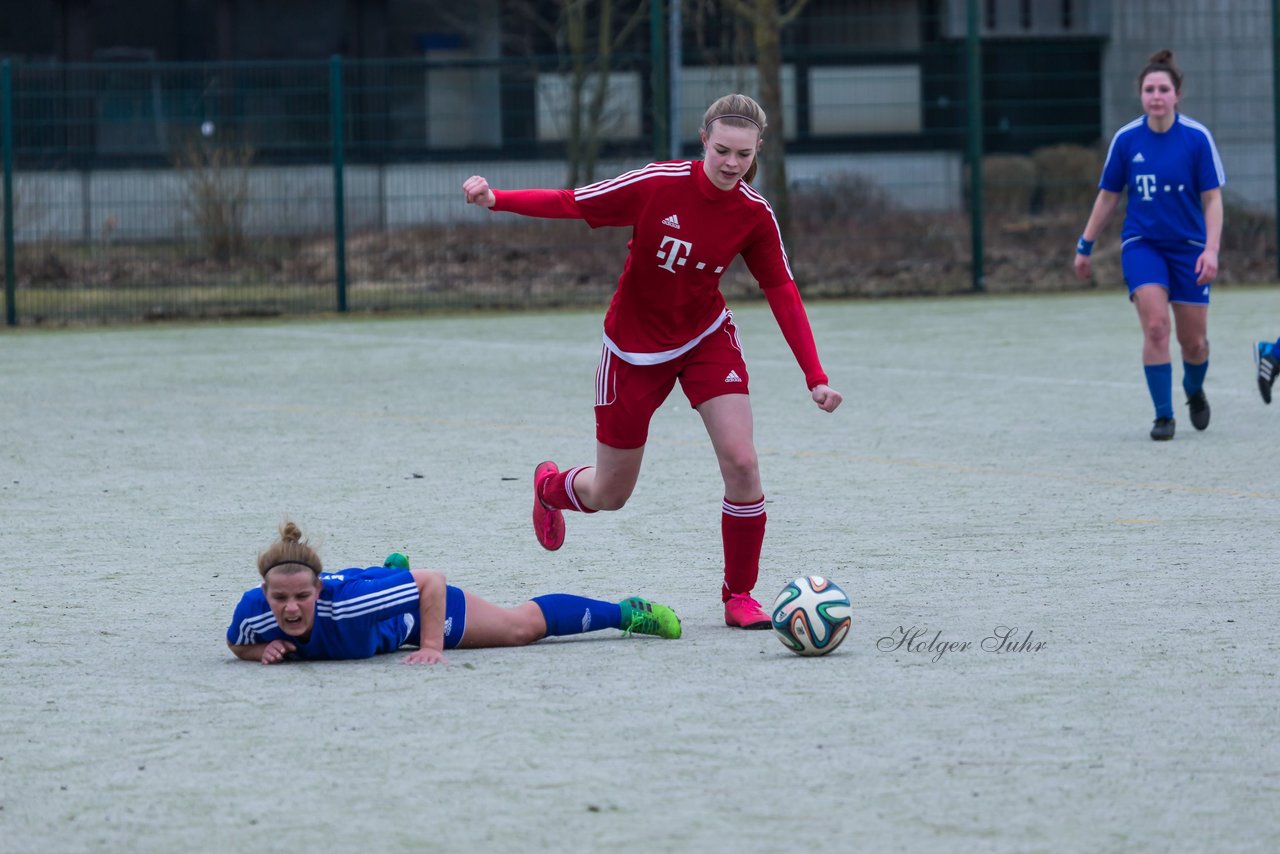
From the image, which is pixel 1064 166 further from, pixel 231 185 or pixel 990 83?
pixel 231 185

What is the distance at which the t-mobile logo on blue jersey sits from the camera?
10.7 metres

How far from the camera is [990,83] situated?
21719 mm

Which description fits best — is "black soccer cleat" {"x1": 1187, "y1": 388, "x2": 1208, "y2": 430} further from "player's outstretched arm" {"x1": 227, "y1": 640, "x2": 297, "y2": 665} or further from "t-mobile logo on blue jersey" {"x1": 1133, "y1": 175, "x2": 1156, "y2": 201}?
"player's outstretched arm" {"x1": 227, "y1": 640, "x2": 297, "y2": 665}

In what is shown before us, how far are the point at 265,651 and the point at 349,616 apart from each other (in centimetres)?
27

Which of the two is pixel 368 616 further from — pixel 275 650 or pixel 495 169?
pixel 495 169

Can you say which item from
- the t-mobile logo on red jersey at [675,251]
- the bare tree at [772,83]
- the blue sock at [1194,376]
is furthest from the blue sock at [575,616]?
the bare tree at [772,83]

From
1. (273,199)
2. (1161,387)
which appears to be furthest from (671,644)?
(273,199)

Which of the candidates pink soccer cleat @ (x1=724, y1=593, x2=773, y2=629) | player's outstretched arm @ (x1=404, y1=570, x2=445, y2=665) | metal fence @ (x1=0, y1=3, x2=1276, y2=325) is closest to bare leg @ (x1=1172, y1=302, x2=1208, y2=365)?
pink soccer cleat @ (x1=724, y1=593, x2=773, y2=629)

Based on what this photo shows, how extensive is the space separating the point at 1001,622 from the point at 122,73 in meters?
15.5

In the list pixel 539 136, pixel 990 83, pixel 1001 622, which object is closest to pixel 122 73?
pixel 539 136

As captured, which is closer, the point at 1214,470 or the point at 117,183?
the point at 1214,470

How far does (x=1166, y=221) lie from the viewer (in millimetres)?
10695

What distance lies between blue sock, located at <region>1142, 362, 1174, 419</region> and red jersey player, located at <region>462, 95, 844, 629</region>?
4658mm

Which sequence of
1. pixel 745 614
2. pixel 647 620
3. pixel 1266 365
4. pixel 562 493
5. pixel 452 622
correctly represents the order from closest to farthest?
pixel 452 622 < pixel 647 620 < pixel 745 614 < pixel 562 493 < pixel 1266 365
